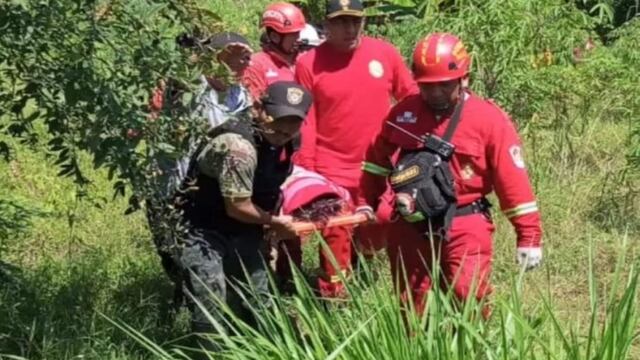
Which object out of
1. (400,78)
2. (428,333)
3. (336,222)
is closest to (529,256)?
(336,222)

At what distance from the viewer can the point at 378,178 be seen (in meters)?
5.67

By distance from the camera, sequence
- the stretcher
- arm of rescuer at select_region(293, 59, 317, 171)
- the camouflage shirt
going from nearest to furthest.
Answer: the camouflage shirt → the stretcher → arm of rescuer at select_region(293, 59, 317, 171)

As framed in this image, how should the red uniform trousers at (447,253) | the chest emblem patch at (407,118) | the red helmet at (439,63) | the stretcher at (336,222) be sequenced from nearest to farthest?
the red helmet at (439,63)
the red uniform trousers at (447,253)
the chest emblem patch at (407,118)
the stretcher at (336,222)

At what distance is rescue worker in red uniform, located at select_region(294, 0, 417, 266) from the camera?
6598 mm

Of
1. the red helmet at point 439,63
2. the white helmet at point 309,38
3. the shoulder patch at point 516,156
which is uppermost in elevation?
the red helmet at point 439,63

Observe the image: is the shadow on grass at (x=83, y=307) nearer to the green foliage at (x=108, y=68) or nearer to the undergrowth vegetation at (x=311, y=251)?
the undergrowth vegetation at (x=311, y=251)

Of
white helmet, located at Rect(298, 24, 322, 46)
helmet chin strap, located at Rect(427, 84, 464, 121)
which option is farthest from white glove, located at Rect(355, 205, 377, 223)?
white helmet, located at Rect(298, 24, 322, 46)

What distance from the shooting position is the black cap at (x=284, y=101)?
486cm

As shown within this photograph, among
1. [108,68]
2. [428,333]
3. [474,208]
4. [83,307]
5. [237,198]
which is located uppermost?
[108,68]

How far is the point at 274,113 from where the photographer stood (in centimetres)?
486

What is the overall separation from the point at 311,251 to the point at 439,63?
9.79 feet

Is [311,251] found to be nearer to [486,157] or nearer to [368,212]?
[368,212]

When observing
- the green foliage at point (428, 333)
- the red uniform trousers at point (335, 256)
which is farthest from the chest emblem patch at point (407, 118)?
the green foliage at point (428, 333)

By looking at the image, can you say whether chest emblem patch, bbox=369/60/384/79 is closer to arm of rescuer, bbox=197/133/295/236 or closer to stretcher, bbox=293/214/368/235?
stretcher, bbox=293/214/368/235
